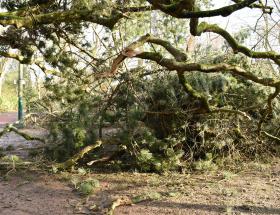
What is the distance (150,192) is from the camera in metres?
6.91

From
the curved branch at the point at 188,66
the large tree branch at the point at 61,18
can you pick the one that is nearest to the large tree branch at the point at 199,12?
the curved branch at the point at 188,66

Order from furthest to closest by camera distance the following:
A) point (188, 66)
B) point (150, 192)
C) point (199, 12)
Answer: point (150, 192) < point (188, 66) < point (199, 12)

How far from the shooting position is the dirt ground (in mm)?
6289

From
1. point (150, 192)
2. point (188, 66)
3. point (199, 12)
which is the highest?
point (199, 12)

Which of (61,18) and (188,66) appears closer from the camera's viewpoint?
(188,66)

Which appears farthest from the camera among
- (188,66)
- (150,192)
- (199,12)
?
(150,192)

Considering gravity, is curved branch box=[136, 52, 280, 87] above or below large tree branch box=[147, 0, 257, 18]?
below

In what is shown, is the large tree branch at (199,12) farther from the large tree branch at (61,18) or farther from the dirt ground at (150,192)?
the dirt ground at (150,192)

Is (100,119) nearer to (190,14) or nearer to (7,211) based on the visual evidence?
(7,211)

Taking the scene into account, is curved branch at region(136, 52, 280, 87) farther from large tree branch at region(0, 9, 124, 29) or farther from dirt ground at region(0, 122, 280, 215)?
dirt ground at region(0, 122, 280, 215)

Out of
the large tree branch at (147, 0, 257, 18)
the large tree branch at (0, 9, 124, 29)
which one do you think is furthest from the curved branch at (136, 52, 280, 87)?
the large tree branch at (147, 0, 257, 18)

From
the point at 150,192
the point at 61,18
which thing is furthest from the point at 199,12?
the point at 150,192

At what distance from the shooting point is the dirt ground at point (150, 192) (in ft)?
20.6

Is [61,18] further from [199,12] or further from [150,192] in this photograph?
[150,192]
